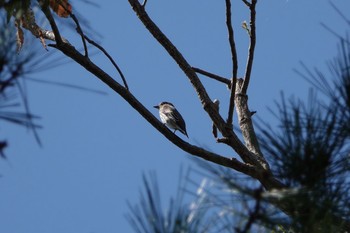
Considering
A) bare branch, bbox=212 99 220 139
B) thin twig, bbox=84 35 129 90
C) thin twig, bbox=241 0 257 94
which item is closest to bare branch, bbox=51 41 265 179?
thin twig, bbox=84 35 129 90

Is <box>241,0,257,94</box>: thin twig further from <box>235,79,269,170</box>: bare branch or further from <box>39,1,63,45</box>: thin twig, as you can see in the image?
<box>39,1,63,45</box>: thin twig

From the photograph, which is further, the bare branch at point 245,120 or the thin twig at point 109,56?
the bare branch at point 245,120

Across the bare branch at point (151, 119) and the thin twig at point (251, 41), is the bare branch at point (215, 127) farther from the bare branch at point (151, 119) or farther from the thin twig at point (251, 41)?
the bare branch at point (151, 119)

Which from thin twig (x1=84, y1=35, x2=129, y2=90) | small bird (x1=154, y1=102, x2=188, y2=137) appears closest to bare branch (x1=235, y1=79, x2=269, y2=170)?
thin twig (x1=84, y1=35, x2=129, y2=90)

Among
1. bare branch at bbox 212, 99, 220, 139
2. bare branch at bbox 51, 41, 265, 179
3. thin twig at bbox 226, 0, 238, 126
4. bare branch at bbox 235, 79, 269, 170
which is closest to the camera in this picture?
bare branch at bbox 51, 41, 265, 179

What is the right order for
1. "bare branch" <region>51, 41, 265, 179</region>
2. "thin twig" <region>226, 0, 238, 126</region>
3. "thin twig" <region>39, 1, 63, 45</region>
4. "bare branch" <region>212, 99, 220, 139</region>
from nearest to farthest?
"thin twig" <region>39, 1, 63, 45</region>, "bare branch" <region>51, 41, 265, 179</region>, "thin twig" <region>226, 0, 238, 126</region>, "bare branch" <region>212, 99, 220, 139</region>

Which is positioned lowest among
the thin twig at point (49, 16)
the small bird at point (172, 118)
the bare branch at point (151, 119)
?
the thin twig at point (49, 16)

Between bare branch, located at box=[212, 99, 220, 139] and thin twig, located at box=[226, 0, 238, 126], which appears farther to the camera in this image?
bare branch, located at box=[212, 99, 220, 139]

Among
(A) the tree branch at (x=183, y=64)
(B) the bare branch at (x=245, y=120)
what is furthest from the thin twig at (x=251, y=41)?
(A) the tree branch at (x=183, y=64)

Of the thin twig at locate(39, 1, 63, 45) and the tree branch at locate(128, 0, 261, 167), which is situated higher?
the tree branch at locate(128, 0, 261, 167)

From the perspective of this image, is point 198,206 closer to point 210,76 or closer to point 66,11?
point 66,11

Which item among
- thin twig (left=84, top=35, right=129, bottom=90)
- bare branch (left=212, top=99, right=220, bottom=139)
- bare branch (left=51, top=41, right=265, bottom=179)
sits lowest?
bare branch (left=51, top=41, right=265, bottom=179)

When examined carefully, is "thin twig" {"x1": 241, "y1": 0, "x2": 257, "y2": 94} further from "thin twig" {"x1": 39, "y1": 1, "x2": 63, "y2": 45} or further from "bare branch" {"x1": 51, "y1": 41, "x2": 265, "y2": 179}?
"thin twig" {"x1": 39, "y1": 1, "x2": 63, "y2": 45}

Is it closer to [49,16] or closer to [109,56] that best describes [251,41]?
[109,56]
